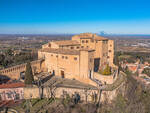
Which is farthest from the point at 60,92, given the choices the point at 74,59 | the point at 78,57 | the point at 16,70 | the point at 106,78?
the point at 16,70

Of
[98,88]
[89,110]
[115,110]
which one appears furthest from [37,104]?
[115,110]

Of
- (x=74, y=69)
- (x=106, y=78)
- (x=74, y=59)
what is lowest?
(x=106, y=78)

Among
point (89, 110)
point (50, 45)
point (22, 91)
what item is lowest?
point (89, 110)

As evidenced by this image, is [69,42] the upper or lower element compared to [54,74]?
upper

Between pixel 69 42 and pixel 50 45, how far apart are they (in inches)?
221

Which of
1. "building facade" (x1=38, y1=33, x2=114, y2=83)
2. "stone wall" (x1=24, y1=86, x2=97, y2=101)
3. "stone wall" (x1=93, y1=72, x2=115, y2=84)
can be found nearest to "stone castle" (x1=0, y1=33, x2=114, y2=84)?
"building facade" (x1=38, y1=33, x2=114, y2=83)

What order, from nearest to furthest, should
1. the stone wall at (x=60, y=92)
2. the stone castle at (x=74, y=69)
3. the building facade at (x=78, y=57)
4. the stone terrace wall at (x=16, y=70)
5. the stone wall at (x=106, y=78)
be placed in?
the stone wall at (x=60, y=92) → the stone castle at (x=74, y=69) → the stone wall at (x=106, y=78) → the building facade at (x=78, y=57) → the stone terrace wall at (x=16, y=70)

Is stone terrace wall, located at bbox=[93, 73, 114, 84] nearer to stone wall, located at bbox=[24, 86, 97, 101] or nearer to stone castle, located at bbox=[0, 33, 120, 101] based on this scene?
stone castle, located at bbox=[0, 33, 120, 101]

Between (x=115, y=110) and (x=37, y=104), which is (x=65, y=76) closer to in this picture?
(x=37, y=104)

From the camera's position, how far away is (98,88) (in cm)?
2359

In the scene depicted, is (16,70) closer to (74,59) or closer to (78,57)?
(74,59)

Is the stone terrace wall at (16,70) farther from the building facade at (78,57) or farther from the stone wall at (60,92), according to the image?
the stone wall at (60,92)

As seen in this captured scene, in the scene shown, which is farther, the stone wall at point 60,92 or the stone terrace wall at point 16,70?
the stone terrace wall at point 16,70

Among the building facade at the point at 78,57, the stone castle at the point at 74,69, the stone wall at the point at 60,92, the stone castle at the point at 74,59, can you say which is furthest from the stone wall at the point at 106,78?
the stone wall at the point at 60,92
